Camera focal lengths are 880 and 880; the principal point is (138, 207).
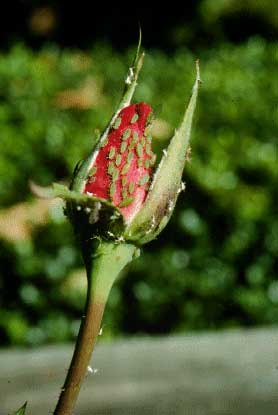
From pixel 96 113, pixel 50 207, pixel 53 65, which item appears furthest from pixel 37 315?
pixel 53 65

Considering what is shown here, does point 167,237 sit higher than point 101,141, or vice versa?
point 101,141

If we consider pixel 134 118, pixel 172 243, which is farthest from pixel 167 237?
pixel 134 118

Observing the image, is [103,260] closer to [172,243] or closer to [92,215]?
[92,215]

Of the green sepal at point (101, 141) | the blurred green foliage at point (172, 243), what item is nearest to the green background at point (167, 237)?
the blurred green foliage at point (172, 243)

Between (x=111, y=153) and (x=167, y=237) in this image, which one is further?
(x=167, y=237)

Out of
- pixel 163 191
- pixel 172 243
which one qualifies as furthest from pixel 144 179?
pixel 172 243

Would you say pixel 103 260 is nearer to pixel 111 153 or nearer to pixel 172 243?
pixel 111 153
